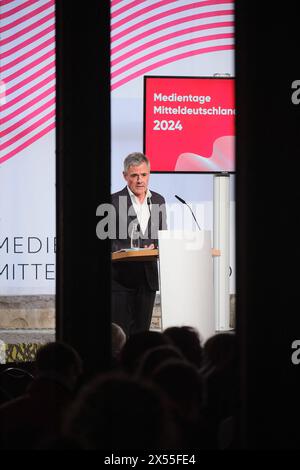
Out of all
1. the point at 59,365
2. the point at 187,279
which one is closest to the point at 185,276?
the point at 187,279

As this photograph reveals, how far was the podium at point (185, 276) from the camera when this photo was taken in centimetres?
489

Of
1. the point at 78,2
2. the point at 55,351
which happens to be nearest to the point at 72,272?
the point at 55,351

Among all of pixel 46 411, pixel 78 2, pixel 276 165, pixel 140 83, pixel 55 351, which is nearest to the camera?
pixel 276 165

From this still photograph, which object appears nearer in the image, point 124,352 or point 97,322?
point 124,352

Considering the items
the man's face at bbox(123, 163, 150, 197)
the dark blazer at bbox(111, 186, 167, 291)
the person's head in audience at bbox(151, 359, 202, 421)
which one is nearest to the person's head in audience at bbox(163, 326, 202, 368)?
the person's head in audience at bbox(151, 359, 202, 421)

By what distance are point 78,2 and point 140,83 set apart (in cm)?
365

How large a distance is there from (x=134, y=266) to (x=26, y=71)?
2247mm

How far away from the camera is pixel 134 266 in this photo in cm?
566

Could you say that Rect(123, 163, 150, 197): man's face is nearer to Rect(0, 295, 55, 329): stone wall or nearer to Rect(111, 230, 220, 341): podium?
Rect(111, 230, 220, 341): podium

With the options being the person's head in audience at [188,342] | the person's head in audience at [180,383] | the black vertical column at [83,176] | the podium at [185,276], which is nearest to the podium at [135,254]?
the podium at [185,276]

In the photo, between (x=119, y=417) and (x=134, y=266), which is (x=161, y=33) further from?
(x=119, y=417)

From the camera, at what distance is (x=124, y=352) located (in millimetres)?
2840

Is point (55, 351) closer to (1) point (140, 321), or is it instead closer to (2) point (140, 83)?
(1) point (140, 321)

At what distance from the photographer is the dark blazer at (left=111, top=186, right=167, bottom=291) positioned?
562 cm
